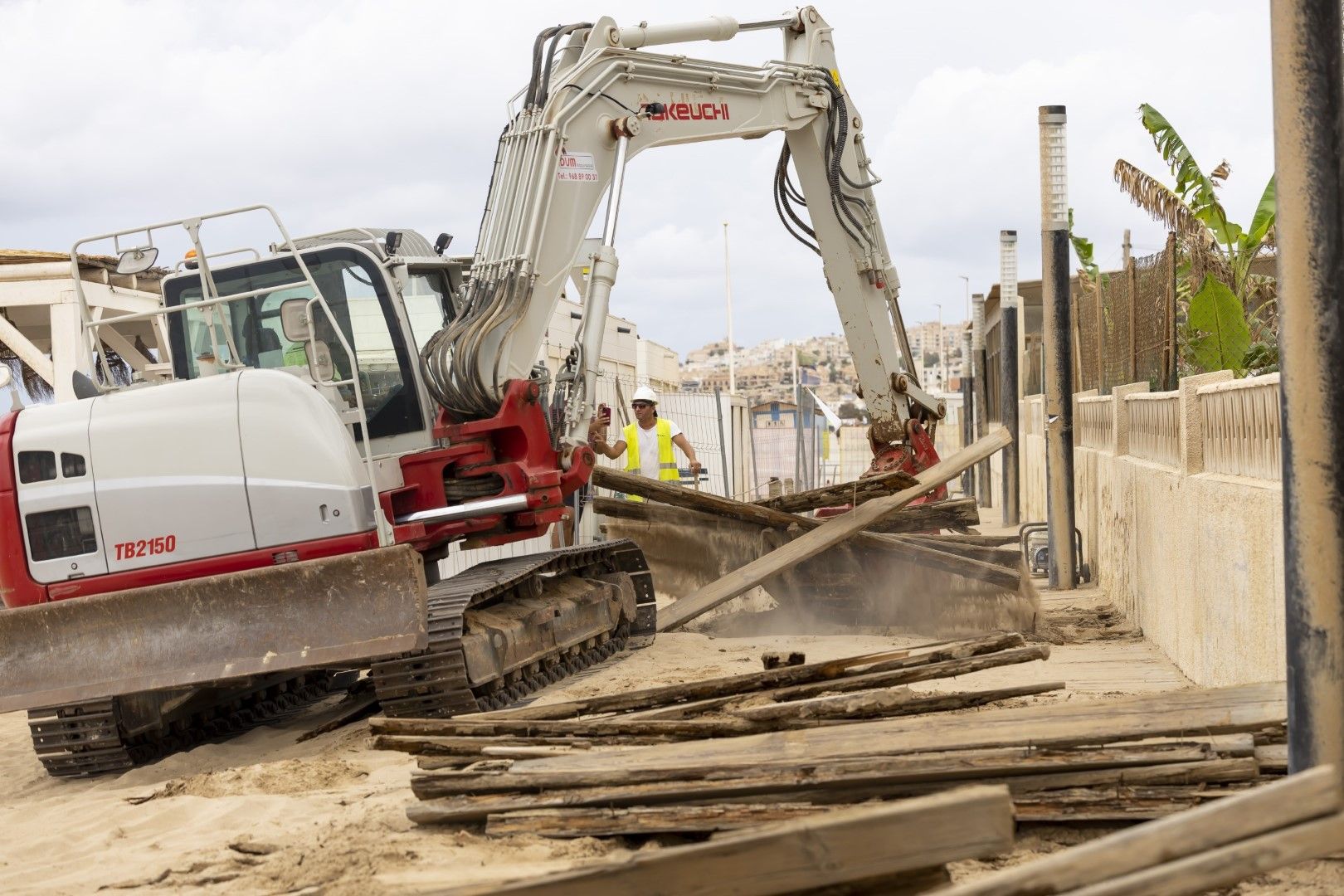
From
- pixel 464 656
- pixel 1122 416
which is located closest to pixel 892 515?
pixel 1122 416

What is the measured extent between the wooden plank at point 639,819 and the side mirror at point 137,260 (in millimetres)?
4534

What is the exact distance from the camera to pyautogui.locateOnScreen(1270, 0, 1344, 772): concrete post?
3.90m

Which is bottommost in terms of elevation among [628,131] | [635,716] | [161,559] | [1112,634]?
[1112,634]

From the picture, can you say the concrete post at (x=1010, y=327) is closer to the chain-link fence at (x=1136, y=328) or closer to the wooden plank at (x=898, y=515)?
the chain-link fence at (x=1136, y=328)

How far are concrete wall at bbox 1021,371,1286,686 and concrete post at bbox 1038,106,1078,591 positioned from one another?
117 centimetres

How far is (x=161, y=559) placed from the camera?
798 centimetres

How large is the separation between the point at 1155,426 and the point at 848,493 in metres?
2.61

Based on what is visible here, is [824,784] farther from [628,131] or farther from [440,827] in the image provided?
[628,131]

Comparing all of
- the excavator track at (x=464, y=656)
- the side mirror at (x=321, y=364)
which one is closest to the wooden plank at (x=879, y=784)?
the excavator track at (x=464, y=656)

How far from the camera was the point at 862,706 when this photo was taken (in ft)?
18.1

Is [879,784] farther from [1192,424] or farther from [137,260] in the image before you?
[137,260]

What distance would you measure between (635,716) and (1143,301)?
25.3ft

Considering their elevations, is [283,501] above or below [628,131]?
below

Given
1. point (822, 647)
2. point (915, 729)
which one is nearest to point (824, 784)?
point (915, 729)
